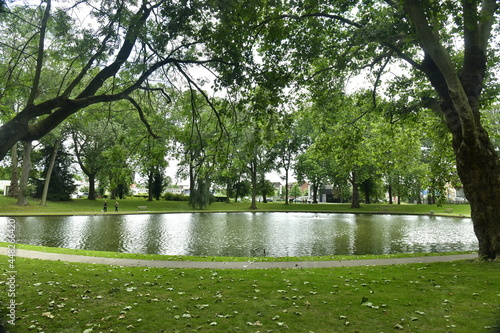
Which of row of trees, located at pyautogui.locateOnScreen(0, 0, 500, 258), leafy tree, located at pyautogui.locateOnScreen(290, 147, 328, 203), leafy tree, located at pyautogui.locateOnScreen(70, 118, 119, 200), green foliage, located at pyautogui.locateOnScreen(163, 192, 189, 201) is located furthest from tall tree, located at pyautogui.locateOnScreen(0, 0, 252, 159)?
green foliage, located at pyautogui.locateOnScreen(163, 192, 189, 201)

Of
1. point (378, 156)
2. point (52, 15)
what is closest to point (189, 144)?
point (52, 15)

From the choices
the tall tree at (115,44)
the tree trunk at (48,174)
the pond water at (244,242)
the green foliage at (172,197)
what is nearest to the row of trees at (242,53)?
the tall tree at (115,44)

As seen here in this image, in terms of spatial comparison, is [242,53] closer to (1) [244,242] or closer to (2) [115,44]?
(2) [115,44]

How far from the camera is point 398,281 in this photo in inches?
289

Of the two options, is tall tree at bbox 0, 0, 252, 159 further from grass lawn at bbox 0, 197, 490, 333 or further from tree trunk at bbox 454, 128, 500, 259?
tree trunk at bbox 454, 128, 500, 259

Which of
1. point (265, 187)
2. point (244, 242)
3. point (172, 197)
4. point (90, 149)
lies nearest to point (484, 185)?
point (244, 242)

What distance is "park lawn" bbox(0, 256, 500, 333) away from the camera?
4738 millimetres

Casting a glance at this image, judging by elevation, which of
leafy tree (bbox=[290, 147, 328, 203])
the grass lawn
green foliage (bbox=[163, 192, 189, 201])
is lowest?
the grass lawn

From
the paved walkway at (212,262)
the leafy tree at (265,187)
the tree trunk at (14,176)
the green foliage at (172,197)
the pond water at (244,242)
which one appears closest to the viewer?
the paved walkway at (212,262)

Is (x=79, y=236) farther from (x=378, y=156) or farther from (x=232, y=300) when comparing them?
(x=378, y=156)

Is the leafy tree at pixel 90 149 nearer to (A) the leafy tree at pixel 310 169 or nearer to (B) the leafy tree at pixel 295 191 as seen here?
(A) the leafy tree at pixel 310 169

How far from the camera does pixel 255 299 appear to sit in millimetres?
6012

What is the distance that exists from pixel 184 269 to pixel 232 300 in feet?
10.8

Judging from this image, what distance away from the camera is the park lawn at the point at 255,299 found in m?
4.74
